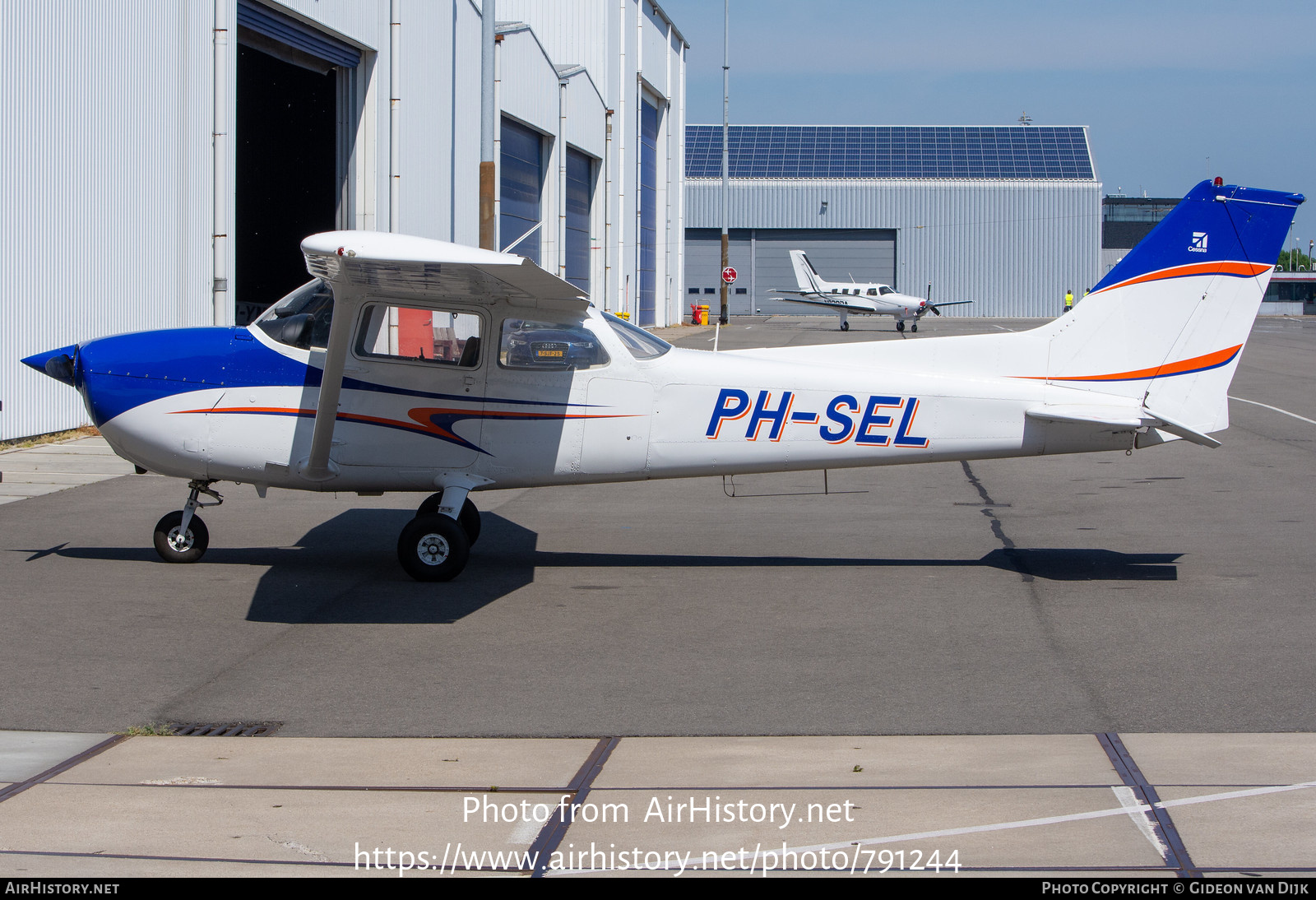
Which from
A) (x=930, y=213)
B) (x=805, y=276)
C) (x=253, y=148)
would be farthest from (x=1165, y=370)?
(x=930, y=213)

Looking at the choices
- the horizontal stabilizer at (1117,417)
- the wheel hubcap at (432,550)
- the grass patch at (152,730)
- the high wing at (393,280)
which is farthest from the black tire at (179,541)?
the horizontal stabilizer at (1117,417)

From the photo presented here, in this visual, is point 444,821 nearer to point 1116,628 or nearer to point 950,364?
point 1116,628

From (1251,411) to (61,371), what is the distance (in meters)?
18.8

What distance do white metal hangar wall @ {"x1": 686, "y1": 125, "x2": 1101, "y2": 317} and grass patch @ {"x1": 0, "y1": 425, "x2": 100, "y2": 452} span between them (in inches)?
2596

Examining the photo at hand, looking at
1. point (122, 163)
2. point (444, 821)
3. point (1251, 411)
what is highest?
point (122, 163)

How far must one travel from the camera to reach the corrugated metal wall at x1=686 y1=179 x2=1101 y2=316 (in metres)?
76.6

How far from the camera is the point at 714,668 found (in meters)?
6.08

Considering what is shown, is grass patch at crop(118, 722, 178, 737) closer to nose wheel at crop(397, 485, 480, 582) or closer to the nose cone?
nose wheel at crop(397, 485, 480, 582)

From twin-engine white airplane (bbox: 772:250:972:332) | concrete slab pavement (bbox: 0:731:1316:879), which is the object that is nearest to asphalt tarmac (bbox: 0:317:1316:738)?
concrete slab pavement (bbox: 0:731:1316:879)

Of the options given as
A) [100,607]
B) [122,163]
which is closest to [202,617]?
[100,607]

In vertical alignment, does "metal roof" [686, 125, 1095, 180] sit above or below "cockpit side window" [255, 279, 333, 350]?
above

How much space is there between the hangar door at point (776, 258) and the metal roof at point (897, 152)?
3.79 m

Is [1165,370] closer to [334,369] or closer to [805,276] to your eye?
[334,369]

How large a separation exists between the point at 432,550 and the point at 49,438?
9330 mm
